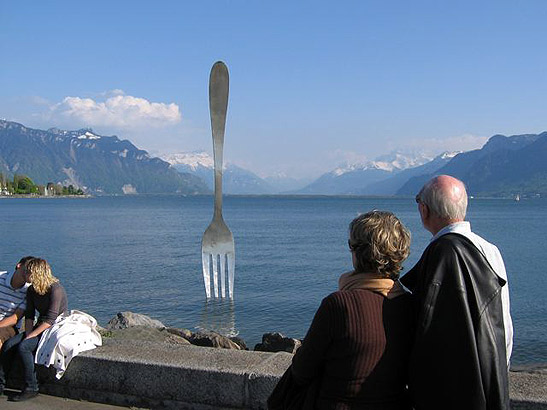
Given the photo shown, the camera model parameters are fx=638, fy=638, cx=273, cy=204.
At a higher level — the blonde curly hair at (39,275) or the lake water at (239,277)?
the blonde curly hair at (39,275)

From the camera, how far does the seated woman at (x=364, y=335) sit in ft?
9.68

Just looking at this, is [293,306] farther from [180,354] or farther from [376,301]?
[376,301]

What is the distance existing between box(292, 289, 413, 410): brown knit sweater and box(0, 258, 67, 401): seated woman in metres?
3.79

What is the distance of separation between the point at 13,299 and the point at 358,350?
4936mm

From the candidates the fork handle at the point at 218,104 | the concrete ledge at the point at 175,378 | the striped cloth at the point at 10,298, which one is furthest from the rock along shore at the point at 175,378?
the fork handle at the point at 218,104

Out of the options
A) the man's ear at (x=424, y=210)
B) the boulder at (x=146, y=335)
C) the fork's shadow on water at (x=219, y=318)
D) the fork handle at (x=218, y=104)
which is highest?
the fork handle at (x=218, y=104)

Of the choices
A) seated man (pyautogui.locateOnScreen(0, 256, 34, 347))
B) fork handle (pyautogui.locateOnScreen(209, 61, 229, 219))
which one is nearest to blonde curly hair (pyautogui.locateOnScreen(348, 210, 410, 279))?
seated man (pyautogui.locateOnScreen(0, 256, 34, 347))

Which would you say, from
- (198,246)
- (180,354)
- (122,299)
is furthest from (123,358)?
(198,246)

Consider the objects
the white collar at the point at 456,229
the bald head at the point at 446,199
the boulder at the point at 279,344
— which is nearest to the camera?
the white collar at the point at 456,229

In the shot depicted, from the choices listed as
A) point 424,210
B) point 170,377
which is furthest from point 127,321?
point 424,210

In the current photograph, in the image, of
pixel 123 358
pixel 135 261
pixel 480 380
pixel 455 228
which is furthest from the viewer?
pixel 135 261

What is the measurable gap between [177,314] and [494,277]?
18.4 meters

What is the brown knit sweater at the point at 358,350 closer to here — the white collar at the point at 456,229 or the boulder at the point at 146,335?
the white collar at the point at 456,229

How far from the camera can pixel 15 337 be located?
623 centimetres
